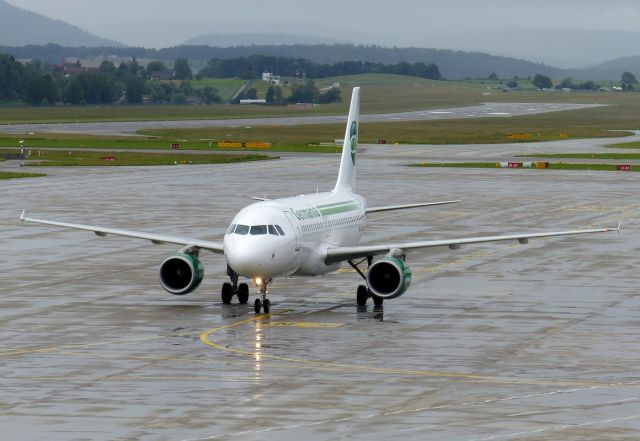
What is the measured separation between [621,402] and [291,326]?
43.7ft

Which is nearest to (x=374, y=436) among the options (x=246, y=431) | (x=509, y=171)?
(x=246, y=431)

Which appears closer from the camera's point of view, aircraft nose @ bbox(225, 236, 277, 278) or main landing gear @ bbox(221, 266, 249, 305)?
aircraft nose @ bbox(225, 236, 277, 278)

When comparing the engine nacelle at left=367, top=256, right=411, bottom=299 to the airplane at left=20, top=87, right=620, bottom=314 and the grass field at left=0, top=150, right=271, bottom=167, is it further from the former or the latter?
the grass field at left=0, top=150, right=271, bottom=167

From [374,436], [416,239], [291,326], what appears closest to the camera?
[374,436]

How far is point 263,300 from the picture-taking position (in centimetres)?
4403

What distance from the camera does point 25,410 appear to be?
29.9m

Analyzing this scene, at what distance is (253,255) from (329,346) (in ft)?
15.5

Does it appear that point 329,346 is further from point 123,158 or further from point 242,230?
point 123,158

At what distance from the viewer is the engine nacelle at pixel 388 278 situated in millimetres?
43562

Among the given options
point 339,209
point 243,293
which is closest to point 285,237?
point 243,293

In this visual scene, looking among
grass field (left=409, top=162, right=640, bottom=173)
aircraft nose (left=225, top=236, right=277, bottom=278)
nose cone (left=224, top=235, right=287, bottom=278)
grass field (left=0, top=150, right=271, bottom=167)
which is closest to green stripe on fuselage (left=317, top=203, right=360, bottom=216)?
nose cone (left=224, top=235, right=287, bottom=278)

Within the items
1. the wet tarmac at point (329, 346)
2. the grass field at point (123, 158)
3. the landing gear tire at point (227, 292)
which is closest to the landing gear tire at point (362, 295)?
the wet tarmac at point (329, 346)

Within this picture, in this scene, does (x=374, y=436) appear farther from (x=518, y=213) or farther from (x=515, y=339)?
(x=518, y=213)

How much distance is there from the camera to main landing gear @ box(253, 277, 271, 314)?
4325 cm
